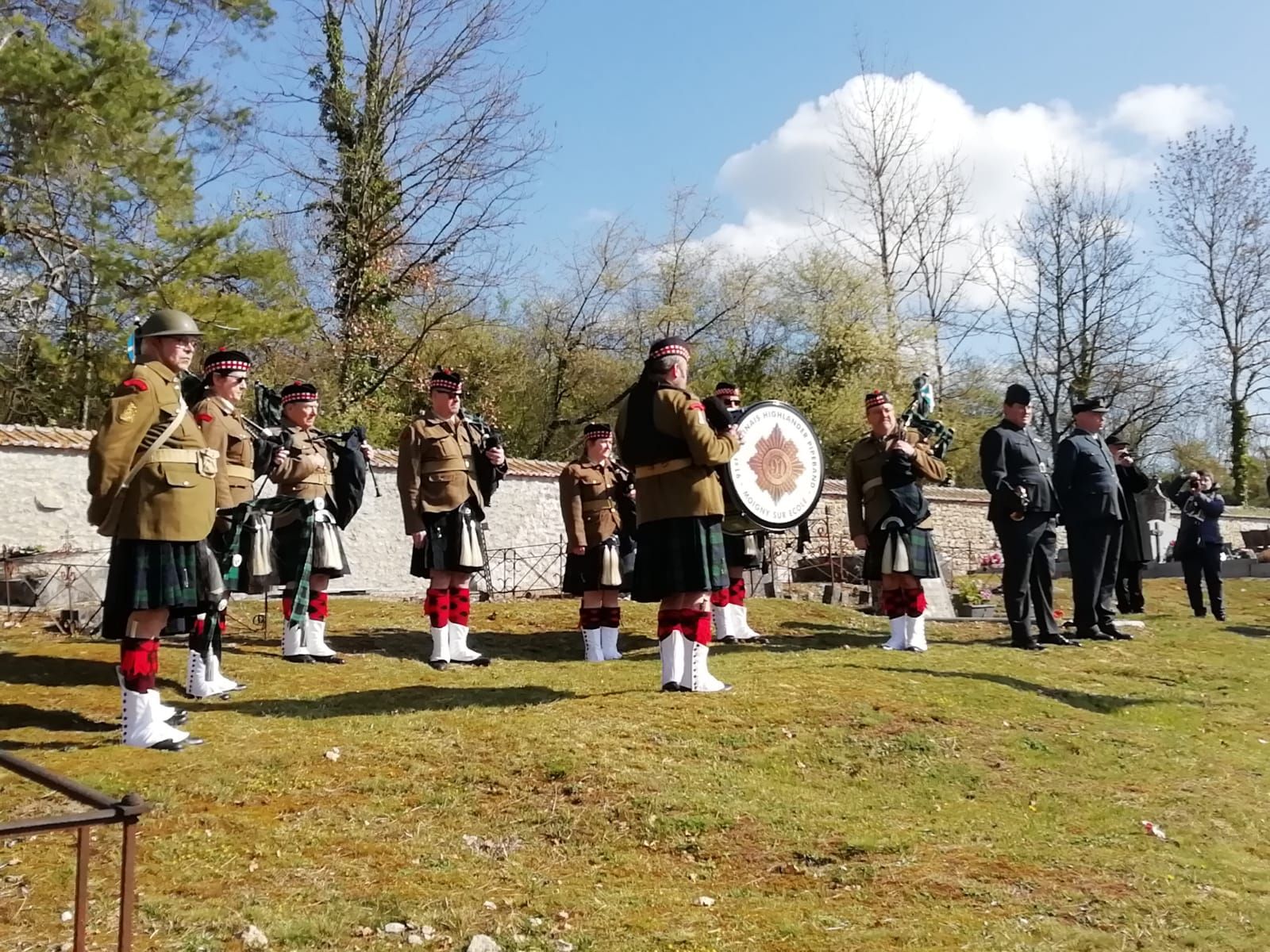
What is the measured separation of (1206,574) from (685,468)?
9.34 m

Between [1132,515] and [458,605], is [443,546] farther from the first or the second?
[1132,515]

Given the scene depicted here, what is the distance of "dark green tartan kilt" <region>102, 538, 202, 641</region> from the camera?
16.3ft

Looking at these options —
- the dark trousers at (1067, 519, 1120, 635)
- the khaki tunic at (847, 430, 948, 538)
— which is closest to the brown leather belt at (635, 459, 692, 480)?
the khaki tunic at (847, 430, 948, 538)

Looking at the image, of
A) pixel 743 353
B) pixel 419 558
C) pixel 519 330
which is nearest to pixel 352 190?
pixel 519 330

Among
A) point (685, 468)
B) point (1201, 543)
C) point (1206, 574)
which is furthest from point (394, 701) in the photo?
point (1206, 574)

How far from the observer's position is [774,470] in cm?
798

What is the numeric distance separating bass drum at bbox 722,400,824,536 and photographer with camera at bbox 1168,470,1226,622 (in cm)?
676

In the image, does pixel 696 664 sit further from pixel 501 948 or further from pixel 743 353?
pixel 743 353

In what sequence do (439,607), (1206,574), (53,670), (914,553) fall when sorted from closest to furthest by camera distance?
(53,670) → (439,607) → (914,553) → (1206,574)

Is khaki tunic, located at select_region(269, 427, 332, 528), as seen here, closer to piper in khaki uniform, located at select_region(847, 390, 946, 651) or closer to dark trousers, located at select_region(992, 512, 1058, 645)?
piper in khaki uniform, located at select_region(847, 390, 946, 651)

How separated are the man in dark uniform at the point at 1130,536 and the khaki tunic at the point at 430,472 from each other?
22.2ft

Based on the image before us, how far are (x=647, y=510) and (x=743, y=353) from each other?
92.3 feet

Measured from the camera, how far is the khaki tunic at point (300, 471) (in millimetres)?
7363

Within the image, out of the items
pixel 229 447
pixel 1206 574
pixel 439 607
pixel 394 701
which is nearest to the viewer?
pixel 394 701
